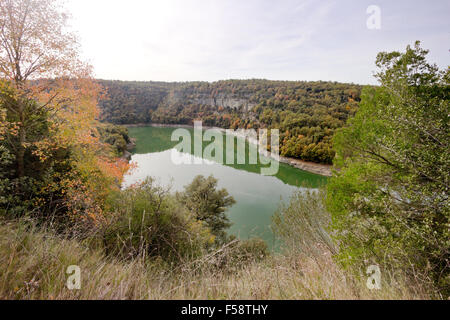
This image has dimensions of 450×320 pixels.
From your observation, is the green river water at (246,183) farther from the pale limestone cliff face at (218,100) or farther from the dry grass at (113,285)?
the pale limestone cliff face at (218,100)

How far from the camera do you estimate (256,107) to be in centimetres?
5366

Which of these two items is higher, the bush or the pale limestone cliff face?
the pale limestone cliff face

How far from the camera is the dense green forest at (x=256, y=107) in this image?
28531 millimetres

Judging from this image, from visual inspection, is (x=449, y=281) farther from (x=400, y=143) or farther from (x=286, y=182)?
(x=286, y=182)

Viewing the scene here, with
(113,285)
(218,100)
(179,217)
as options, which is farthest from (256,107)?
(113,285)

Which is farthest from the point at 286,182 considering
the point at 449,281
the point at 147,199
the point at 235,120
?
the point at 235,120

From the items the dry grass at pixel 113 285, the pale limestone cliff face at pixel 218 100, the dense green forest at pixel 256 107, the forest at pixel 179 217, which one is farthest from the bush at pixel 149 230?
the pale limestone cliff face at pixel 218 100

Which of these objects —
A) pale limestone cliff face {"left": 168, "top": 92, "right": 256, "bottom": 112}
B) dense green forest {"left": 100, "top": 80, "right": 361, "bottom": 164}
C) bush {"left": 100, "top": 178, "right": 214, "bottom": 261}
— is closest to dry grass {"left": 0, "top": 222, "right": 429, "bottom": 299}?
bush {"left": 100, "top": 178, "right": 214, "bottom": 261}

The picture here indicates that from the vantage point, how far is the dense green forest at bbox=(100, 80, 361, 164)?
2853cm

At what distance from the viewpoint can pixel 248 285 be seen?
66.4 inches

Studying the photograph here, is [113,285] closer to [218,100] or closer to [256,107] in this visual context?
[256,107]

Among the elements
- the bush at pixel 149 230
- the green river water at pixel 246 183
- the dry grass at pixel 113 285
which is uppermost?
the dry grass at pixel 113 285

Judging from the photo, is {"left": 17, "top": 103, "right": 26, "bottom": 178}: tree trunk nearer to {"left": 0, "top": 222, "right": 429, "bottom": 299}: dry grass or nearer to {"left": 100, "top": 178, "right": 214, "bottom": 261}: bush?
{"left": 100, "top": 178, "right": 214, "bottom": 261}: bush
